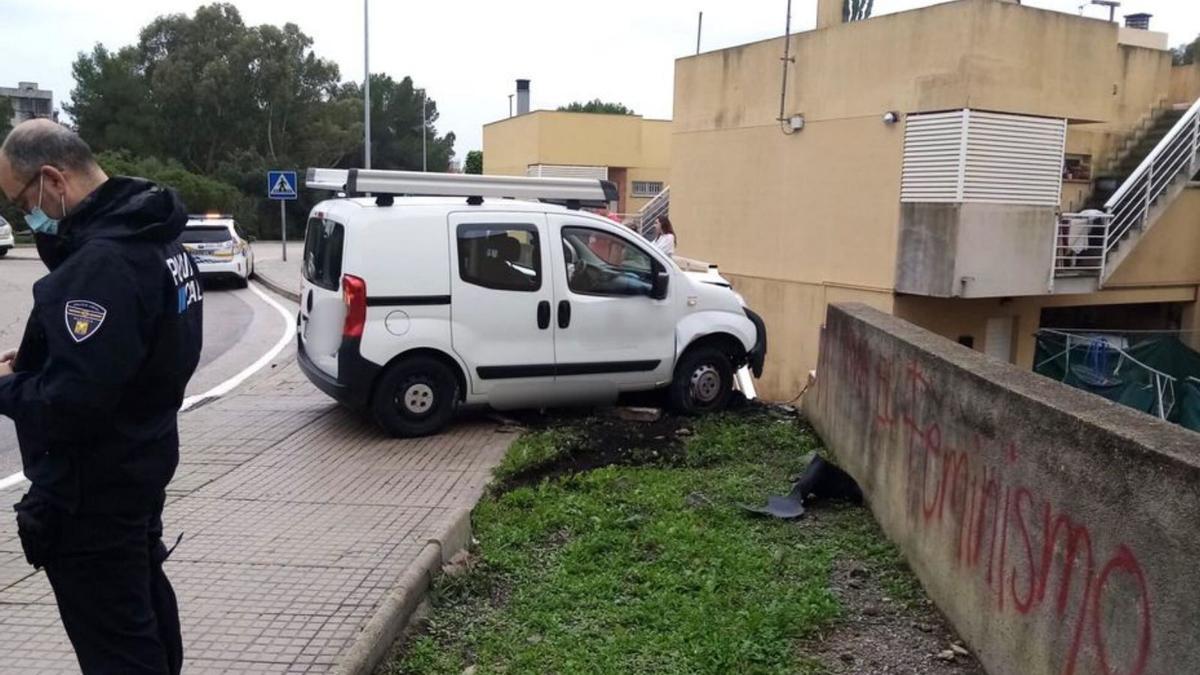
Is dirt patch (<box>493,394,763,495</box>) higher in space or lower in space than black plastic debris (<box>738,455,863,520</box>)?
lower

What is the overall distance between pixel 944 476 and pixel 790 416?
4418 millimetres

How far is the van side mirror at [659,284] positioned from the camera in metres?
8.21

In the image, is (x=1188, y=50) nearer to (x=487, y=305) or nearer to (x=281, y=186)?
(x=281, y=186)

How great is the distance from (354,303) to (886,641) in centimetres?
461

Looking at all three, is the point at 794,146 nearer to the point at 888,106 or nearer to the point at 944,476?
the point at 888,106

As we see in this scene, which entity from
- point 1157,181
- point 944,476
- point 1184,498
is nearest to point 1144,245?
point 1157,181

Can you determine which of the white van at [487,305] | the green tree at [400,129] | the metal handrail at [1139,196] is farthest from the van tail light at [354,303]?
the green tree at [400,129]

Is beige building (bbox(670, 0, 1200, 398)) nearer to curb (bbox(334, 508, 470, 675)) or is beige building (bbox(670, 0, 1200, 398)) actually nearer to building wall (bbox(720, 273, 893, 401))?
building wall (bbox(720, 273, 893, 401))

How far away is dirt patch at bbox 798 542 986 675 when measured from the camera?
386 centimetres

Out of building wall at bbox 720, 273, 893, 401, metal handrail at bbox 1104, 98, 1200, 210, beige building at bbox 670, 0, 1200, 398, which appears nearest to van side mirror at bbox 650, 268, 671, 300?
beige building at bbox 670, 0, 1200, 398

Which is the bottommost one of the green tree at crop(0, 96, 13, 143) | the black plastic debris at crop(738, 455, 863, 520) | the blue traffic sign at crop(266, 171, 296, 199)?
the black plastic debris at crop(738, 455, 863, 520)

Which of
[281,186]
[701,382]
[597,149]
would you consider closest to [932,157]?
[701,382]

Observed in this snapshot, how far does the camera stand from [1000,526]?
12.2 feet

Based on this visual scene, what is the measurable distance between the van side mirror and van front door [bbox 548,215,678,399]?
0.04m
